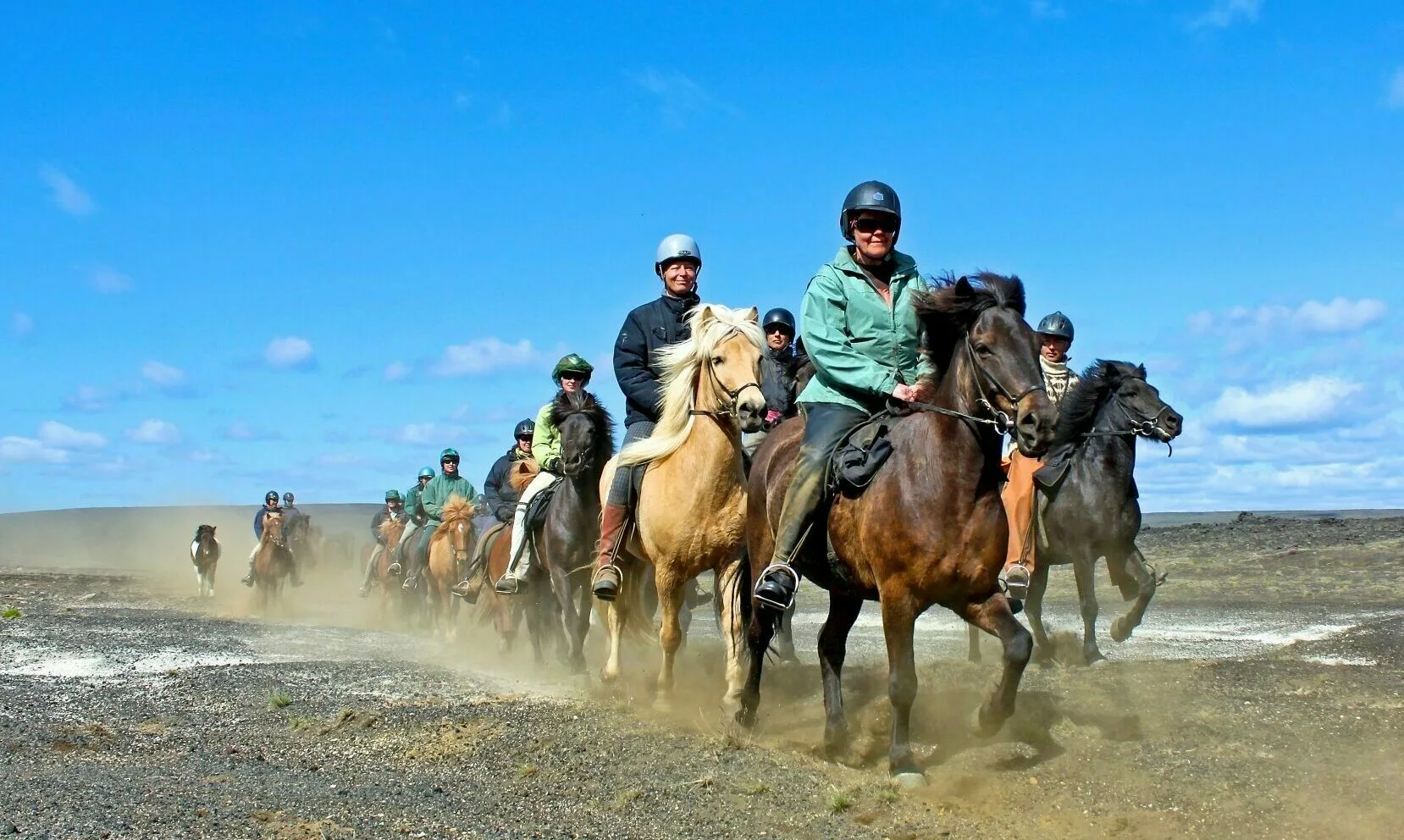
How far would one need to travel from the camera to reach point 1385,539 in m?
28.8

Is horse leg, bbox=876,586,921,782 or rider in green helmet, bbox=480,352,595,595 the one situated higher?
rider in green helmet, bbox=480,352,595,595

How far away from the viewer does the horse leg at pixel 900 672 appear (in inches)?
277

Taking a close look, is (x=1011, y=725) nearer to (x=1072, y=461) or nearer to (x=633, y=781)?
(x=633, y=781)

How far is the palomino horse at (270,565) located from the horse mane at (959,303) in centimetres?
2334

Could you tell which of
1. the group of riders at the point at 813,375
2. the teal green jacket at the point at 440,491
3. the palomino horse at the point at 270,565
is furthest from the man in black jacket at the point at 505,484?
the palomino horse at the point at 270,565

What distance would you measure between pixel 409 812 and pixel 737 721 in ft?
9.68

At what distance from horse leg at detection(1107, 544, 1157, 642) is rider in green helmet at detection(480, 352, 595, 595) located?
5.52m

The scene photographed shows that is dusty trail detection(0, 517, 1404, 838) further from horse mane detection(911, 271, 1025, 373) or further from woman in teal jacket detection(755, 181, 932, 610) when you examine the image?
horse mane detection(911, 271, 1025, 373)

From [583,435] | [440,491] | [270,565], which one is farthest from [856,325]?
[270,565]

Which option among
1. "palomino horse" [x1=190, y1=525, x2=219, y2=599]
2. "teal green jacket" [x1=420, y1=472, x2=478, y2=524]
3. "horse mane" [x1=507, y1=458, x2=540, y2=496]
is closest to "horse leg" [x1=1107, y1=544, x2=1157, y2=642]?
"horse mane" [x1=507, y1=458, x2=540, y2=496]

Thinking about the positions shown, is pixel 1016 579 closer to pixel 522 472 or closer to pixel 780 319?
pixel 780 319

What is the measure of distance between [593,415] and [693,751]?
517 centimetres

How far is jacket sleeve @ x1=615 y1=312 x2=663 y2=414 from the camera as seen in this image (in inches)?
427

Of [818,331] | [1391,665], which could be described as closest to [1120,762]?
[818,331]
